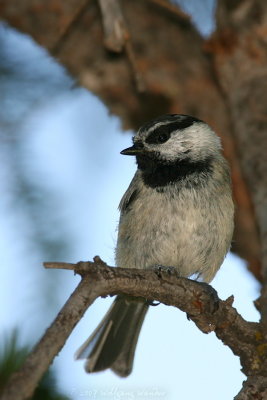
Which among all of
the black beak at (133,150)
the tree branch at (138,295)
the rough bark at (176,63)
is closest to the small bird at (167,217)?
the black beak at (133,150)

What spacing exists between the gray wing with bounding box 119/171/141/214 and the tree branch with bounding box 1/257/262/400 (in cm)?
113

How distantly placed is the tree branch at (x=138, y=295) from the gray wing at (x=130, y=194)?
3.70ft

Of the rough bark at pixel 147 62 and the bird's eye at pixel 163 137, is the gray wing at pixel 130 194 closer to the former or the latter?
the bird's eye at pixel 163 137

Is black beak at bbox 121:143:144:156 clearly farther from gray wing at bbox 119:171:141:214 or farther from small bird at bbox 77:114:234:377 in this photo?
gray wing at bbox 119:171:141:214

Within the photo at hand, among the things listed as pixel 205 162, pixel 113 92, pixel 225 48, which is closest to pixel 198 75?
pixel 225 48

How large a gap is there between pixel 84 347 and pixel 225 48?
2.46m

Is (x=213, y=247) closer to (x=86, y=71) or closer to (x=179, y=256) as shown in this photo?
(x=179, y=256)

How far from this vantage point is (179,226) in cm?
379

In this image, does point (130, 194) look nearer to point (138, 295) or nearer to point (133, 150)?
point (133, 150)

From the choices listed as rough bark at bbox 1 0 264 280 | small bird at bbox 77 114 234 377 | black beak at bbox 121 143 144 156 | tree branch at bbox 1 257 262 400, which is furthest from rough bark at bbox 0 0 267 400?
tree branch at bbox 1 257 262 400

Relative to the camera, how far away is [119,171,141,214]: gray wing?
13.7 feet

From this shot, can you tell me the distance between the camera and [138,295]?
2.89 metres

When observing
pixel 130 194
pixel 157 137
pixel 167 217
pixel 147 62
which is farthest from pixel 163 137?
pixel 147 62

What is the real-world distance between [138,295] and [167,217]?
1.01 m
